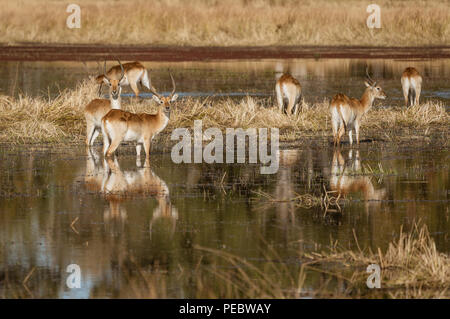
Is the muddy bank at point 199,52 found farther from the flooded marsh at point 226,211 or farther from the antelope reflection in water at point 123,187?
the antelope reflection in water at point 123,187

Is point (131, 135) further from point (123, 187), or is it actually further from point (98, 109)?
point (123, 187)

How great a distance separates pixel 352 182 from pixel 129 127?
3.72 m

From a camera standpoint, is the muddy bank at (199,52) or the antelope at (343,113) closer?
the antelope at (343,113)

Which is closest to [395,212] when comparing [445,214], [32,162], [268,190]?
[445,214]

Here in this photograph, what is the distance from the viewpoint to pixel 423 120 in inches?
805

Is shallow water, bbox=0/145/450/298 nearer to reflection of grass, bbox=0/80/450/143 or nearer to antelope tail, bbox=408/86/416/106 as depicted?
reflection of grass, bbox=0/80/450/143

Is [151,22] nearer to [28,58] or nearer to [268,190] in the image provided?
[28,58]

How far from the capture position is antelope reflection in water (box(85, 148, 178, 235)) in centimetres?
1148

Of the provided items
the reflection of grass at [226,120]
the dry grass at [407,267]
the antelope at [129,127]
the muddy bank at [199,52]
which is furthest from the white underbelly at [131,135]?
the muddy bank at [199,52]

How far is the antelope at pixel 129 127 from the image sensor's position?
15039mm

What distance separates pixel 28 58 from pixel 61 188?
27.4 metres

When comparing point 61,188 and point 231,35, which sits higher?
point 231,35

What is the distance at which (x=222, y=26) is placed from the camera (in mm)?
46812

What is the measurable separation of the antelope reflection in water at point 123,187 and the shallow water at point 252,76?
11687mm
